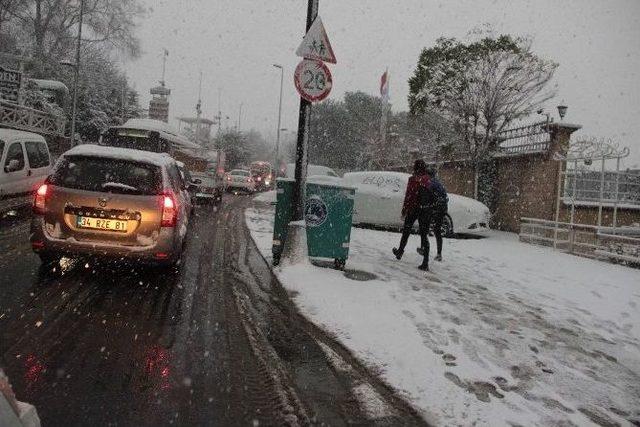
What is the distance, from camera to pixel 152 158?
19.7 ft

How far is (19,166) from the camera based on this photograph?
10164mm

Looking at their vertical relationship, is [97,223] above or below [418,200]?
below

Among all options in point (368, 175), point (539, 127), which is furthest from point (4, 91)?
point (539, 127)

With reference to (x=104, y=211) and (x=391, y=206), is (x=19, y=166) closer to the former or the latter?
(x=104, y=211)

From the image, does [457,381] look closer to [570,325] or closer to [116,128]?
[570,325]

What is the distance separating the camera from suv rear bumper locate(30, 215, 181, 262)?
5320mm

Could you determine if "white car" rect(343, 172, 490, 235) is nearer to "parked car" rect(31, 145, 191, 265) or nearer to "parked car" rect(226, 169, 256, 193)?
"parked car" rect(31, 145, 191, 265)

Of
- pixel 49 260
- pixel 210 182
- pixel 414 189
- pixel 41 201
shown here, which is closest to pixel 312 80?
pixel 414 189

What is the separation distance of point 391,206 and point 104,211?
9.41 m

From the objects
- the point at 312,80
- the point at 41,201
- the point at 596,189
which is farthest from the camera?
the point at 596,189

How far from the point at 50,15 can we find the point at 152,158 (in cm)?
3970

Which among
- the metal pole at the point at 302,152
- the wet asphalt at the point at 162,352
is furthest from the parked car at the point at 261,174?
the wet asphalt at the point at 162,352

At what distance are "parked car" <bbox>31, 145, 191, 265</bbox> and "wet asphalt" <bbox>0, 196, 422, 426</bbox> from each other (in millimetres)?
445

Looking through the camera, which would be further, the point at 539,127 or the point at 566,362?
the point at 539,127
